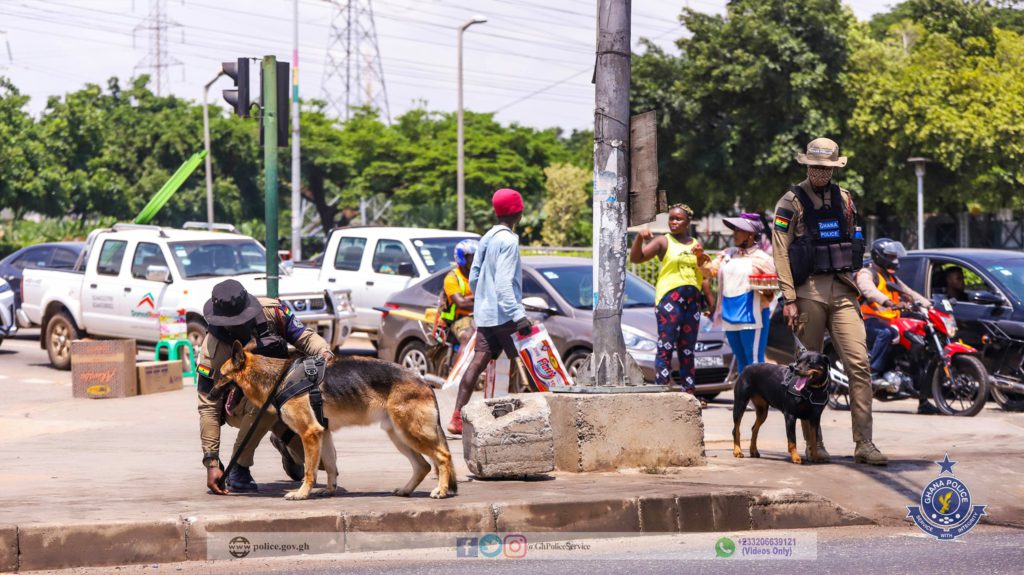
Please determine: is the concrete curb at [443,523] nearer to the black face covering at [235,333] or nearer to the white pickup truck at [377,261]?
the black face covering at [235,333]

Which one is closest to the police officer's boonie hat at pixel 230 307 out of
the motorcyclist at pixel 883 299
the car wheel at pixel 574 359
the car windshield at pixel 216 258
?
the car wheel at pixel 574 359

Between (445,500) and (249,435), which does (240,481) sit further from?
(445,500)

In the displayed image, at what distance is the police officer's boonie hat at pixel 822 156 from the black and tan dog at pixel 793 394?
125cm

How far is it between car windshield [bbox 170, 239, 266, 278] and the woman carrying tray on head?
8318 millimetres

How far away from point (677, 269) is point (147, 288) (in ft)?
30.1

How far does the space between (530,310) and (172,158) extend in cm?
5267

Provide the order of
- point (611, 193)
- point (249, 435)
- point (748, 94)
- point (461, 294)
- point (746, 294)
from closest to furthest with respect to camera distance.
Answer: point (249, 435) → point (611, 193) → point (746, 294) → point (461, 294) → point (748, 94)

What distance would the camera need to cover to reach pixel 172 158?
6269cm

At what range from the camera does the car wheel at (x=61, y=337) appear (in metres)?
18.3

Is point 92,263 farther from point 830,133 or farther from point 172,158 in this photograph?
point 172,158

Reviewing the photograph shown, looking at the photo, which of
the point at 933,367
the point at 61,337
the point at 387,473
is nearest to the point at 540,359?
the point at 387,473

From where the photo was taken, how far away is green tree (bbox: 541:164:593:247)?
55.7 meters

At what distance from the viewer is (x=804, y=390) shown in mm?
8320

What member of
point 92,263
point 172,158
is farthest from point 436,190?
point 92,263
